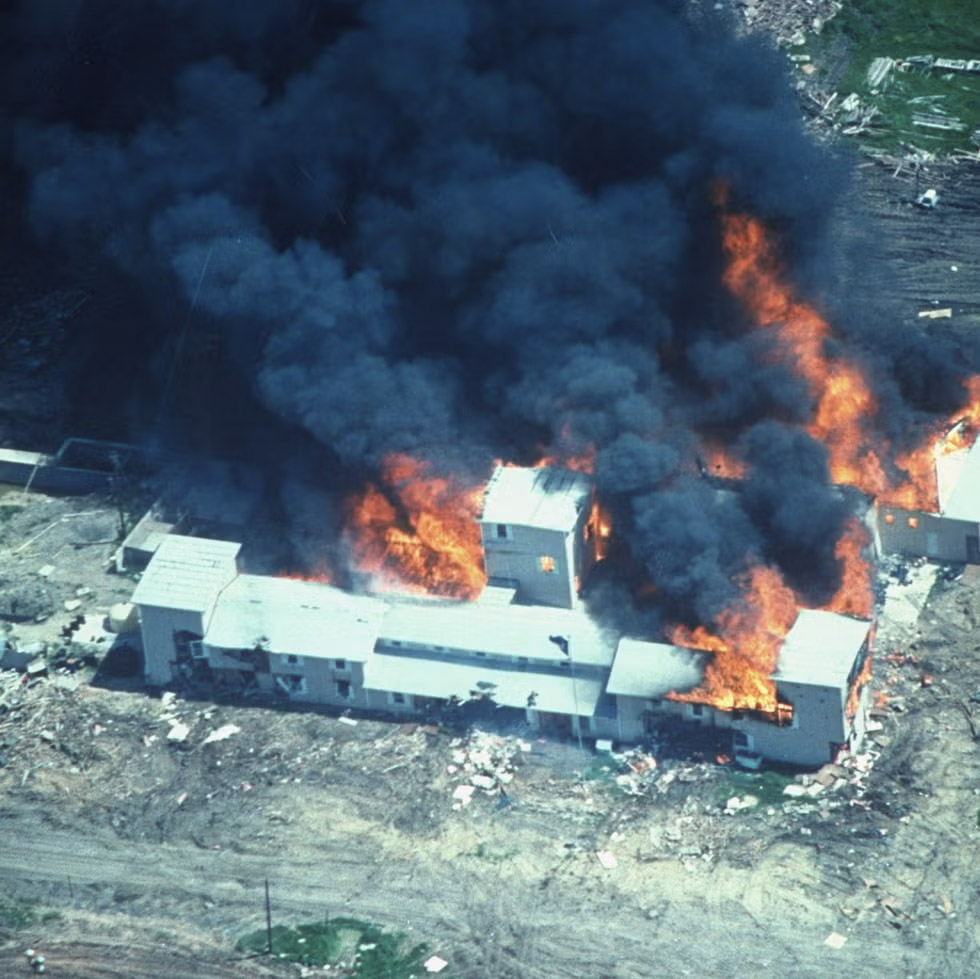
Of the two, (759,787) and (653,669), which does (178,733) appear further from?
(759,787)

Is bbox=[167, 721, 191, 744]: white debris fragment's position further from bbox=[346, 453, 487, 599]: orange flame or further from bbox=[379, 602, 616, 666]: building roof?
bbox=[346, 453, 487, 599]: orange flame

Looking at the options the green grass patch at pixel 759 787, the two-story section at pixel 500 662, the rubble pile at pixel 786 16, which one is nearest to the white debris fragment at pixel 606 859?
the green grass patch at pixel 759 787

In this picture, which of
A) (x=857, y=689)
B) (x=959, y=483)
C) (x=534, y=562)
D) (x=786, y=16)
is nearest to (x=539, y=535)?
(x=534, y=562)

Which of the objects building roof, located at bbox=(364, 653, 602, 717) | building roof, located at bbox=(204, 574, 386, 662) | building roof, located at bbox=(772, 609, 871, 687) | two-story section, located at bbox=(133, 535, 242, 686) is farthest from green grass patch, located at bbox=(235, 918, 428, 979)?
building roof, located at bbox=(772, 609, 871, 687)

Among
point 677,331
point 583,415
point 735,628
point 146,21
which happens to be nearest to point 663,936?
point 735,628

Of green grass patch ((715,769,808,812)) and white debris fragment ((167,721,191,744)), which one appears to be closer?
green grass patch ((715,769,808,812))

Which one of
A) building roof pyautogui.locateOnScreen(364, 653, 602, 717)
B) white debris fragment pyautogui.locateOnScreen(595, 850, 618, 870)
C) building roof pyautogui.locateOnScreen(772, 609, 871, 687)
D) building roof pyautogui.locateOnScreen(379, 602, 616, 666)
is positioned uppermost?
building roof pyautogui.locateOnScreen(772, 609, 871, 687)

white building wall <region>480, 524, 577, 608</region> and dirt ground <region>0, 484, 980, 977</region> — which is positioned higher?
white building wall <region>480, 524, 577, 608</region>
